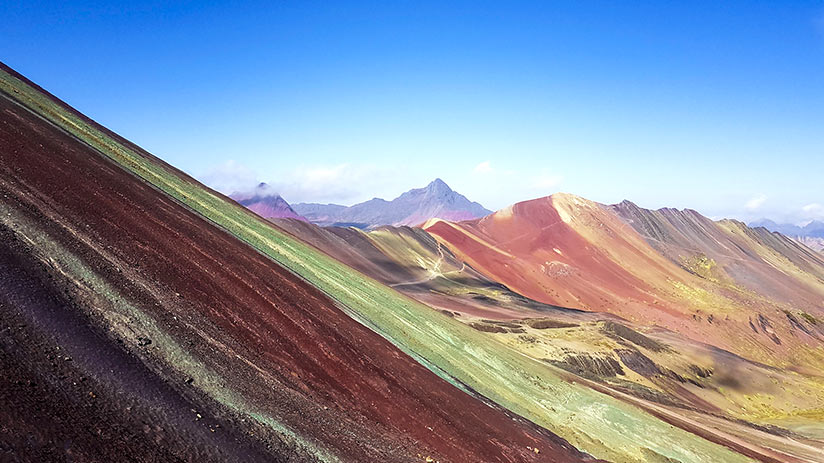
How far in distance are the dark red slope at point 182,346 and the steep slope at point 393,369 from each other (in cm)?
13

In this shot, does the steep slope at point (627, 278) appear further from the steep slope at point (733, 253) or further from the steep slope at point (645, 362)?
the steep slope at point (645, 362)

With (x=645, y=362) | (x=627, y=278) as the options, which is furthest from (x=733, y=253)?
(x=645, y=362)

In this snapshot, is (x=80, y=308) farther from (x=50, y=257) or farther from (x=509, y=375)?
(x=509, y=375)

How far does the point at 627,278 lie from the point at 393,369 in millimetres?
91750

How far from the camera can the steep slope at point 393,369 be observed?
494 inches

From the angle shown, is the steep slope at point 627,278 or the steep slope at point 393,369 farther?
the steep slope at point 627,278

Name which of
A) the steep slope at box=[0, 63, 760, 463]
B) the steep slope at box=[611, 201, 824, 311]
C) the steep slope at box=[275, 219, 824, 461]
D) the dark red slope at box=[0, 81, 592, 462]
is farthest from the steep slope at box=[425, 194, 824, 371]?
the dark red slope at box=[0, 81, 592, 462]

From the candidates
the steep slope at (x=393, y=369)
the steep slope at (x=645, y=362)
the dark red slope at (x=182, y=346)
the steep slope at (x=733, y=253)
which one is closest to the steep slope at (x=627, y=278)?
the steep slope at (x=733, y=253)

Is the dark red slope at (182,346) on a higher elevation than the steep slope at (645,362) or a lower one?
lower

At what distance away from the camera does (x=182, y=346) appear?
12.3 meters

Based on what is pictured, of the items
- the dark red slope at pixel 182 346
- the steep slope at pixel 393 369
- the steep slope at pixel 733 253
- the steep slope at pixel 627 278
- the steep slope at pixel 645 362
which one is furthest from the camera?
the steep slope at pixel 733 253

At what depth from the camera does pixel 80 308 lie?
36.6 feet

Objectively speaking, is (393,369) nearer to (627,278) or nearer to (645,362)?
(645,362)

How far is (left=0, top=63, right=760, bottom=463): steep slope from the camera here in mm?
12555
